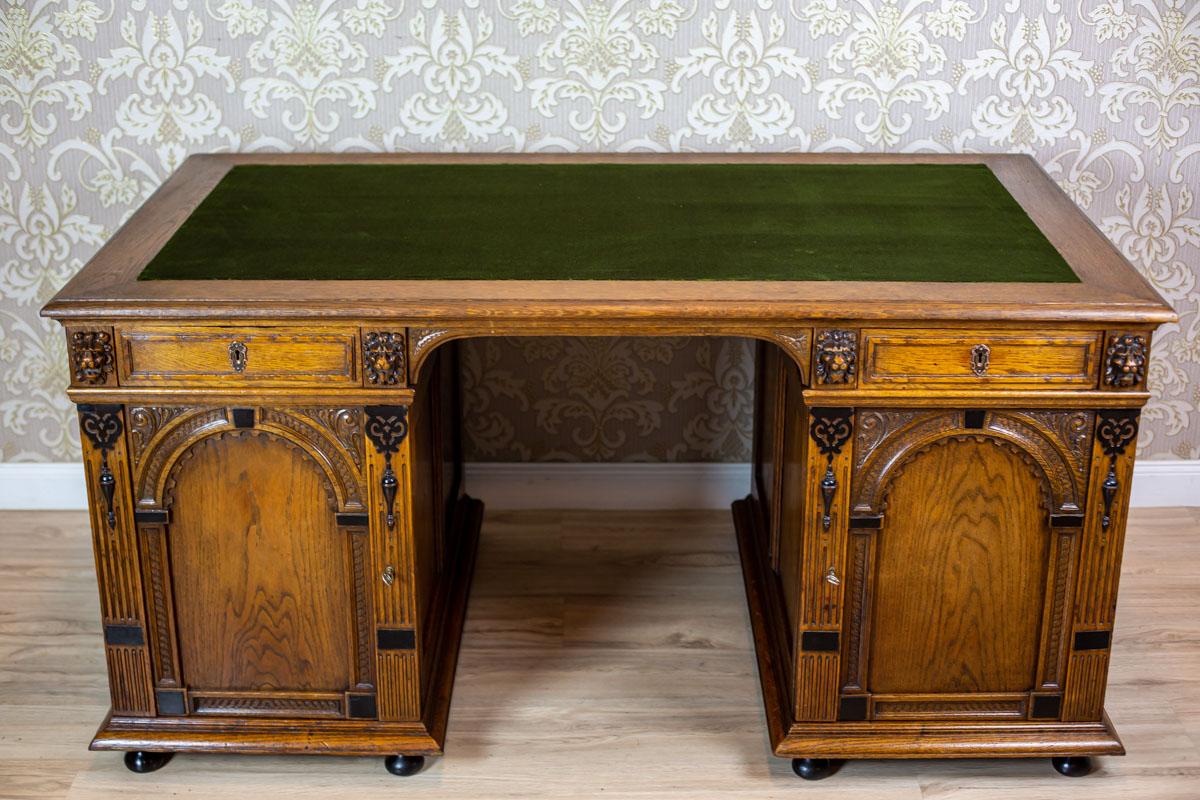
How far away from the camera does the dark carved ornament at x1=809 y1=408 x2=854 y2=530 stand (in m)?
2.04

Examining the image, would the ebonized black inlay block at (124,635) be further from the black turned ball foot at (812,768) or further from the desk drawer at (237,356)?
the black turned ball foot at (812,768)

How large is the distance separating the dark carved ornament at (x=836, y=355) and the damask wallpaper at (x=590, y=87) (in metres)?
0.80

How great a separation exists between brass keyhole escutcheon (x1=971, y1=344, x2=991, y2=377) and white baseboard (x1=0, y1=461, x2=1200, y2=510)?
3.39 ft

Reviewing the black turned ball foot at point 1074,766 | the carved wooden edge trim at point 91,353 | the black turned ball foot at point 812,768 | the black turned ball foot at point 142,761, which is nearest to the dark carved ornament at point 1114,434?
the black turned ball foot at point 1074,766

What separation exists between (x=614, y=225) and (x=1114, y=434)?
2.55 feet

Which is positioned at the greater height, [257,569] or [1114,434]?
[1114,434]

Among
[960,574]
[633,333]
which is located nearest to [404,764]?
[633,333]

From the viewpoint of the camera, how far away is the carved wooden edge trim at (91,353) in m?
1.99

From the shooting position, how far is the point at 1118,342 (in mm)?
1982

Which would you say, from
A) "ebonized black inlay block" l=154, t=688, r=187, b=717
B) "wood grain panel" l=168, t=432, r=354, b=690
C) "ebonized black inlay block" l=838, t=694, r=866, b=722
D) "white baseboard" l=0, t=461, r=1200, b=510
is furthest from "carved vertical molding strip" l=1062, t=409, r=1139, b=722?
"ebonized black inlay block" l=154, t=688, r=187, b=717

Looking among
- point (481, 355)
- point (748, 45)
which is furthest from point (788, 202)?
point (481, 355)

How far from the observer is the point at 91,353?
1986 millimetres

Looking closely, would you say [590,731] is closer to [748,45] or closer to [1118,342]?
[1118,342]

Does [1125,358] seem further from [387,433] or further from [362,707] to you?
[362,707]
